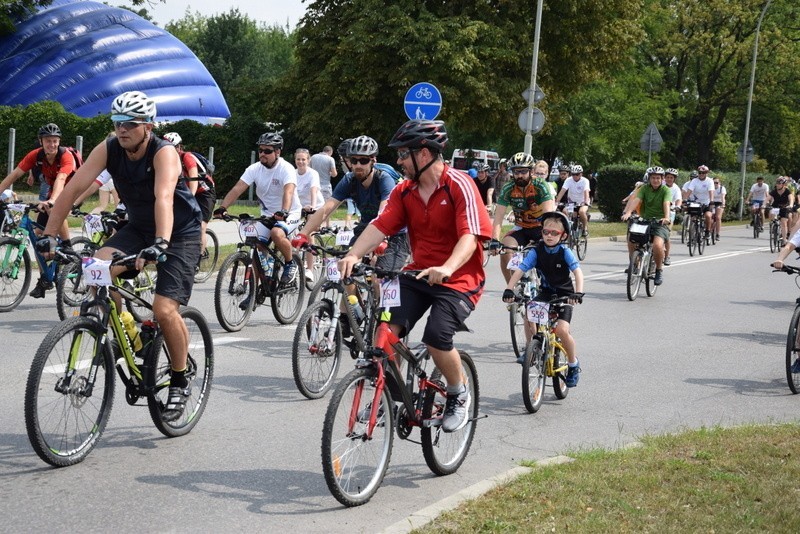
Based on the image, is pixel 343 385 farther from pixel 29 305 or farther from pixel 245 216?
pixel 29 305

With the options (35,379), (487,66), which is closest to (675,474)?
(35,379)

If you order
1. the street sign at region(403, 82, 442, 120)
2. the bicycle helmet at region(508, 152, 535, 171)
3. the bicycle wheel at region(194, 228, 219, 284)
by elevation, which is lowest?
the bicycle wheel at region(194, 228, 219, 284)

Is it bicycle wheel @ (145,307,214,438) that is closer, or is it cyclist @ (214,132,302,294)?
bicycle wheel @ (145,307,214,438)

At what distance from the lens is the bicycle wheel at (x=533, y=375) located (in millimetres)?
8047

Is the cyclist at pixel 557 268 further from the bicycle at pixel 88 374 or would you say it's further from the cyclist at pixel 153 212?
the bicycle at pixel 88 374

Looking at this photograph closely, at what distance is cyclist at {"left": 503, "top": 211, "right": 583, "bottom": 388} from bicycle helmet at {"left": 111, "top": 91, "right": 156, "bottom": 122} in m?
3.53

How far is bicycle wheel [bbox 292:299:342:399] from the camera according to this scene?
317 inches

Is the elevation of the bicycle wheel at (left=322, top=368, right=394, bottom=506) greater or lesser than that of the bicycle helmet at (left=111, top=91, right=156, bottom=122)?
lesser

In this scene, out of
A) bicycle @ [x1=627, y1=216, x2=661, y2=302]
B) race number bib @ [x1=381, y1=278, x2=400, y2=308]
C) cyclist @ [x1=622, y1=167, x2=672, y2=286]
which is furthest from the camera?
cyclist @ [x1=622, y1=167, x2=672, y2=286]

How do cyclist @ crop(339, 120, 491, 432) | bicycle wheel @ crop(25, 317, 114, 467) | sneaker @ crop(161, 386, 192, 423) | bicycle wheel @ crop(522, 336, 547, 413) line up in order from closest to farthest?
1. bicycle wheel @ crop(25, 317, 114, 467)
2. cyclist @ crop(339, 120, 491, 432)
3. sneaker @ crop(161, 386, 192, 423)
4. bicycle wheel @ crop(522, 336, 547, 413)

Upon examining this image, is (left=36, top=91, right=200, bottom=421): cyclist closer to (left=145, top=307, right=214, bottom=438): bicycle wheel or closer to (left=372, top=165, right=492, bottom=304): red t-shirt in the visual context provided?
(left=145, top=307, right=214, bottom=438): bicycle wheel

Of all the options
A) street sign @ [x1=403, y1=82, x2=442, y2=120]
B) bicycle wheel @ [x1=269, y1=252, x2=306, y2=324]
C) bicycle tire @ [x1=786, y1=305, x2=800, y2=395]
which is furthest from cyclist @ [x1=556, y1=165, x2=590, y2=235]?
bicycle tire @ [x1=786, y1=305, x2=800, y2=395]

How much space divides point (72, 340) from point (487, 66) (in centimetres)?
3189

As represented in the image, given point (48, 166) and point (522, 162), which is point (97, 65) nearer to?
point (48, 166)
